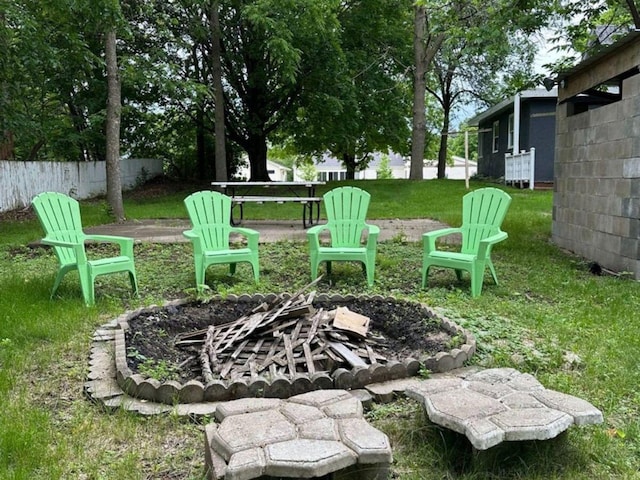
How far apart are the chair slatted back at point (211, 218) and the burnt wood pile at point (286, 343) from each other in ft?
5.80

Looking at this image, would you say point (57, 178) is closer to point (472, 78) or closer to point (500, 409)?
Result: point (500, 409)

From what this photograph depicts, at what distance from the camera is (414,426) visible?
2.50m

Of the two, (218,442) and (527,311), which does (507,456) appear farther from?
(527,311)

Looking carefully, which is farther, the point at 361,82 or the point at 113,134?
the point at 361,82

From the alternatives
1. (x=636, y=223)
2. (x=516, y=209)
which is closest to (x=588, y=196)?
(x=636, y=223)

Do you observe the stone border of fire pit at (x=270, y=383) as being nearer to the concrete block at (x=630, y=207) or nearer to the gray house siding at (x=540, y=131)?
the concrete block at (x=630, y=207)

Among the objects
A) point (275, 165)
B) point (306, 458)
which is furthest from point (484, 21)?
point (275, 165)

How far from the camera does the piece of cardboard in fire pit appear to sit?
3.43 m

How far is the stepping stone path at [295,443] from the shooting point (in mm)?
1813

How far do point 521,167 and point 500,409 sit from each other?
14223mm

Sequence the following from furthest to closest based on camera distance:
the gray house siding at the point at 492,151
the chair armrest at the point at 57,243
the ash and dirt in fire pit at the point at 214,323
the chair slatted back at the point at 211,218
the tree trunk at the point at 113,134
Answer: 1. the gray house siding at the point at 492,151
2. the tree trunk at the point at 113,134
3. the chair slatted back at the point at 211,218
4. the chair armrest at the point at 57,243
5. the ash and dirt in fire pit at the point at 214,323

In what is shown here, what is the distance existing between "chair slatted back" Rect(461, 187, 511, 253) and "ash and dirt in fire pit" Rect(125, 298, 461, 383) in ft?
4.98

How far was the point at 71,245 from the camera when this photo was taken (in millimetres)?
4430

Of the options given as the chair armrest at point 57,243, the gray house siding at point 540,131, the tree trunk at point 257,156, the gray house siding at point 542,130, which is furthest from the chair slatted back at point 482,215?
the tree trunk at point 257,156
